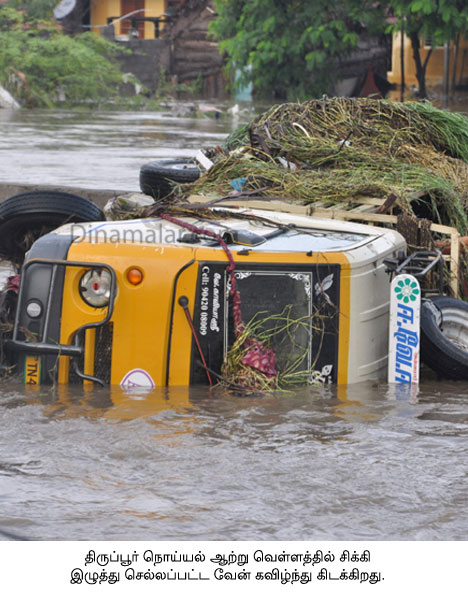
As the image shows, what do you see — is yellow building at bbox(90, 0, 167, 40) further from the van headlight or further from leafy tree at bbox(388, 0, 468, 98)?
the van headlight

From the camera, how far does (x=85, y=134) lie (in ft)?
79.0

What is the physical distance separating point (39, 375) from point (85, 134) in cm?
1903

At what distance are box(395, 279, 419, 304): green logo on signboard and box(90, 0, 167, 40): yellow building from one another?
49.9 meters

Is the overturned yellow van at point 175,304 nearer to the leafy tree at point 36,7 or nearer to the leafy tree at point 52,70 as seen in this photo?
the leafy tree at point 52,70

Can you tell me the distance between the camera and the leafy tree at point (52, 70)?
37.1 metres

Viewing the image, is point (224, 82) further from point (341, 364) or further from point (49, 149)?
point (341, 364)

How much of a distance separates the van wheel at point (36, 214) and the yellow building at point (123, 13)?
4823 cm

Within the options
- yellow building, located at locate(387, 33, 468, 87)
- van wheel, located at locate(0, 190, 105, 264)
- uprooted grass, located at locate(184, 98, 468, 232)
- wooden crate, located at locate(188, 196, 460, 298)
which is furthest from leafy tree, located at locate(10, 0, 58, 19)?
wooden crate, located at locate(188, 196, 460, 298)

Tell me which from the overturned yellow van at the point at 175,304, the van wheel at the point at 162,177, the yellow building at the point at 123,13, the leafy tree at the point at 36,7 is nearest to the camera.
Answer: the overturned yellow van at the point at 175,304

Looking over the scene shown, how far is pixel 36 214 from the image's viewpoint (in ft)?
23.5

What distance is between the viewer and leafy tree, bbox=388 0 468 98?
25.7 metres

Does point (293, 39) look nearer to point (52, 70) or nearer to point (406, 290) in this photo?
point (52, 70)

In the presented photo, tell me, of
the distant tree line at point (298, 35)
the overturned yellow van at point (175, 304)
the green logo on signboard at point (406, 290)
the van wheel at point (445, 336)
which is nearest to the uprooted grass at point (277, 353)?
the overturned yellow van at point (175, 304)
